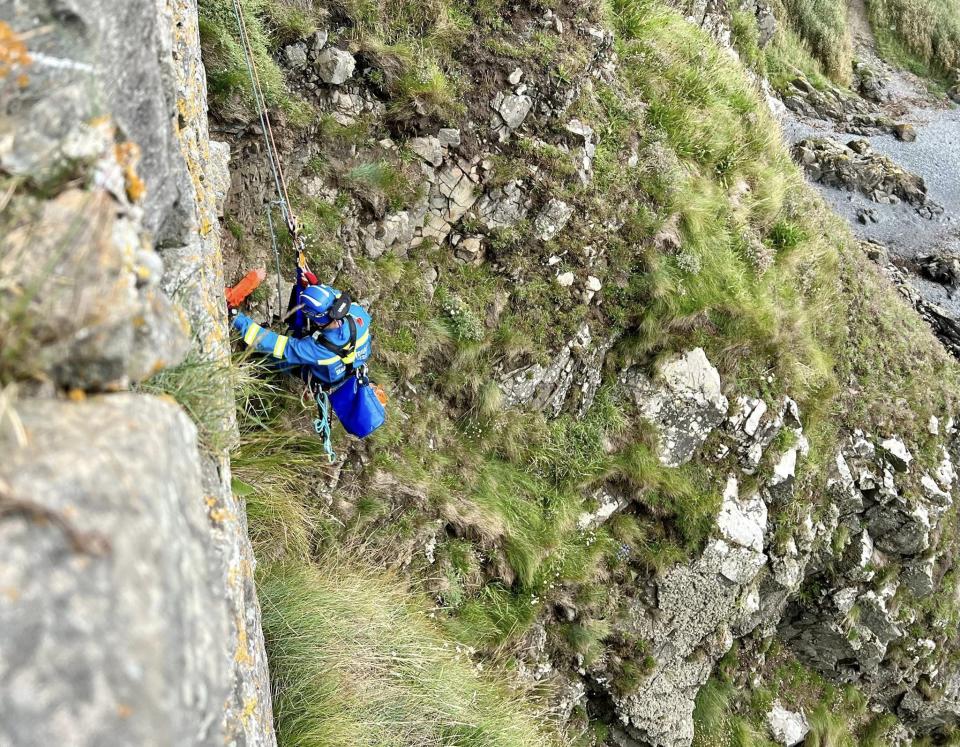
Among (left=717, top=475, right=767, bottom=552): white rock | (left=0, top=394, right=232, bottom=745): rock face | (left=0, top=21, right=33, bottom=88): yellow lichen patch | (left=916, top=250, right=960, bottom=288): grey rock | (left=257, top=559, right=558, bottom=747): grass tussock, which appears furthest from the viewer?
(left=916, top=250, right=960, bottom=288): grey rock

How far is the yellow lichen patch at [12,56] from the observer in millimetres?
1859

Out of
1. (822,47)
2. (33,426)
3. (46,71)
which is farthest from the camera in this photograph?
(822,47)

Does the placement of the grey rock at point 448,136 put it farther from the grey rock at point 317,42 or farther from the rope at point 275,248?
the rope at point 275,248

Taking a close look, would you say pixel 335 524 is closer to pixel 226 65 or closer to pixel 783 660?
pixel 226 65

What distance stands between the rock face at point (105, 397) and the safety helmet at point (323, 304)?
6.65 ft

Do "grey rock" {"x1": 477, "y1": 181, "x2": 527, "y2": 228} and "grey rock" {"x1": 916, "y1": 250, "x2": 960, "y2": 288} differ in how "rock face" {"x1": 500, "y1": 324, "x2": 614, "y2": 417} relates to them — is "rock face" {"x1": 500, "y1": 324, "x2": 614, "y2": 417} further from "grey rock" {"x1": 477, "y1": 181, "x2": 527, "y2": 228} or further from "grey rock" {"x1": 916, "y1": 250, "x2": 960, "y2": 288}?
"grey rock" {"x1": 916, "y1": 250, "x2": 960, "y2": 288}

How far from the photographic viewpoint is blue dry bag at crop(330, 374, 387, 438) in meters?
5.07

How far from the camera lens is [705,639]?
313 inches

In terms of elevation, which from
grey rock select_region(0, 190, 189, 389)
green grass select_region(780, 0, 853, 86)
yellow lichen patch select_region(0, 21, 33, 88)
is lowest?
grey rock select_region(0, 190, 189, 389)

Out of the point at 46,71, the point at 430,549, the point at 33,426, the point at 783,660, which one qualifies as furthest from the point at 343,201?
the point at 783,660

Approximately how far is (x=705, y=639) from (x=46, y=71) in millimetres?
8507

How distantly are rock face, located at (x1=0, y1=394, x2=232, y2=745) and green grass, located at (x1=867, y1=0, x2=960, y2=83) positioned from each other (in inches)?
968

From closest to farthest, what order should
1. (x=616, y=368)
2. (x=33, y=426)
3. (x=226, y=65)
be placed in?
(x=33, y=426)
(x=226, y=65)
(x=616, y=368)

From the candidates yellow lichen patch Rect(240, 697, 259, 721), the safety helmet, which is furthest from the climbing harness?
yellow lichen patch Rect(240, 697, 259, 721)
